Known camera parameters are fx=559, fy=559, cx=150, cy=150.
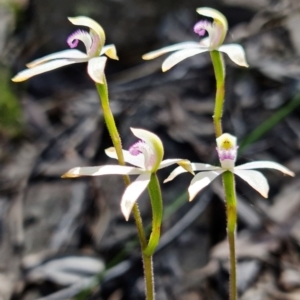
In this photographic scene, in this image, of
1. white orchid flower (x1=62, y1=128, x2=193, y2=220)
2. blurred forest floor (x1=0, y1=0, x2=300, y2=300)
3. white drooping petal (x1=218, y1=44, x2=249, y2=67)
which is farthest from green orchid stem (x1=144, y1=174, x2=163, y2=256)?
blurred forest floor (x1=0, y1=0, x2=300, y2=300)

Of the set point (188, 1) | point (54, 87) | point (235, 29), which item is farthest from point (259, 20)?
point (54, 87)

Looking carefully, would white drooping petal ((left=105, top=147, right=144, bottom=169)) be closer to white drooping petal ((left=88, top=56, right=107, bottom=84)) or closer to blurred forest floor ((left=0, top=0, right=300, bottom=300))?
white drooping petal ((left=88, top=56, right=107, bottom=84))

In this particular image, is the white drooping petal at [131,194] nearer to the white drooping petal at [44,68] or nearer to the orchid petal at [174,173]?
the orchid petal at [174,173]

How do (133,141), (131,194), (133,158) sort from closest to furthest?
(131,194)
(133,158)
(133,141)

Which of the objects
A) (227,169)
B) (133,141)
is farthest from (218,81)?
(133,141)

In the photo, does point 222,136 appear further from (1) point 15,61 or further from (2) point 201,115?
(1) point 15,61

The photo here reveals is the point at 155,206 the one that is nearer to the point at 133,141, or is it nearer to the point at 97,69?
the point at 97,69

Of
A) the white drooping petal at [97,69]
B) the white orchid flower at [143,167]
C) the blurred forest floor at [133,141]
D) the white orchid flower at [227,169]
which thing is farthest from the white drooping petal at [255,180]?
the blurred forest floor at [133,141]
